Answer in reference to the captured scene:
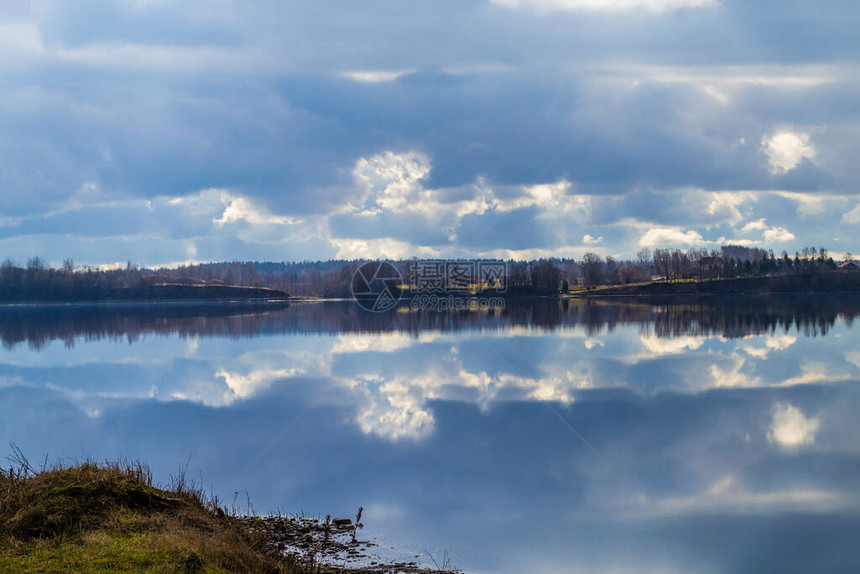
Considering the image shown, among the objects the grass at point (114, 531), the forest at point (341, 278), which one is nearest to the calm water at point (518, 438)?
the grass at point (114, 531)

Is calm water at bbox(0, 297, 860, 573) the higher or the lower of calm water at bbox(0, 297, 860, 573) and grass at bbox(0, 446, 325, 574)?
the lower

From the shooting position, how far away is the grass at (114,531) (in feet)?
27.1

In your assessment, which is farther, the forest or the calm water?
the forest

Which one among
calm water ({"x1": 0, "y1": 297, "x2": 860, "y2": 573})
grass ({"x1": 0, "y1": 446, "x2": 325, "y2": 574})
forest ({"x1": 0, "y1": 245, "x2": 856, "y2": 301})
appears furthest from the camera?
forest ({"x1": 0, "y1": 245, "x2": 856, "y2": 301})

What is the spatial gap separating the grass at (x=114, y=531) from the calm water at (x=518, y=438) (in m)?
2.27

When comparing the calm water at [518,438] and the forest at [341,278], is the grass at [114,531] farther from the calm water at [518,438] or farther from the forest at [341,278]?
the forest at [341,278]

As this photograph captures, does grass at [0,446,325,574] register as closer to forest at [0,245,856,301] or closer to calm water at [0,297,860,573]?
calm water at [0,297,860,573]

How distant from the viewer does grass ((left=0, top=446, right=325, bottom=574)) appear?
8258 mm

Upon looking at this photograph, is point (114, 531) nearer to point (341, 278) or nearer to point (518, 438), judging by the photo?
point (518, 438)

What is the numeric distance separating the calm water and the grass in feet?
7.44

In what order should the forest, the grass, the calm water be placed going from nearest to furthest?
the grass
the calm water
the forest

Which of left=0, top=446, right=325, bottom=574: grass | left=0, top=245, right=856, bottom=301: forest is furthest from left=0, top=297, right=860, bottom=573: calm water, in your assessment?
left=0, top=245, right=856, bottom=301: forest

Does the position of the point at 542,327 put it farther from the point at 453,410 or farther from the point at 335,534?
the point at 335,534

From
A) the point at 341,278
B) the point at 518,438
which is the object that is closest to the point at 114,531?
the point at 518,438
